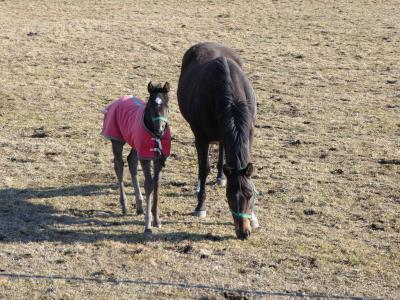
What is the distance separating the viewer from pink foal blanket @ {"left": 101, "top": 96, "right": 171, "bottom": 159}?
273 inches

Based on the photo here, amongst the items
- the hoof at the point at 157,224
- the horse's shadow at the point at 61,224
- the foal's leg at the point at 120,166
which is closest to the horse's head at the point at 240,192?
the horse's shadow at the point at 61,224

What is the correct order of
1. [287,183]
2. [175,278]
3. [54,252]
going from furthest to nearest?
1. [287,183]
2. [54,252]
3. [175,278]

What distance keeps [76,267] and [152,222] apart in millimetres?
1362

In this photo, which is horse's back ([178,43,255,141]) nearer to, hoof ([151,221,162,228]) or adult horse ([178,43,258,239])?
adult horse ([178,43,258,239])

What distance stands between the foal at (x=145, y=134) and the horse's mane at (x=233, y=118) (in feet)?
2.06

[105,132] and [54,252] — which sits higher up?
[105,132]

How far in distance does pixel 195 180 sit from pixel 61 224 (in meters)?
2.23

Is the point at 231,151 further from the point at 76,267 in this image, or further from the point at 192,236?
the point at 76,267

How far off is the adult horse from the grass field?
45 cm

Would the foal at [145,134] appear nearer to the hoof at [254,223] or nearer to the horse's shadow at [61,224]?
the horse's shadow at [61,224]

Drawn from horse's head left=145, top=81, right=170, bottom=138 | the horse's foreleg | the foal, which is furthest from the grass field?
horse's head left=145, top=81, right=170, bottom=138

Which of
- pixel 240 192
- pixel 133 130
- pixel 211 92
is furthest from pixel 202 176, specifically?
pixel 240 192

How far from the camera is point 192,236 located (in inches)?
279

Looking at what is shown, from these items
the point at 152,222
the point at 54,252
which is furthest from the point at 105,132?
the point at 54,252
